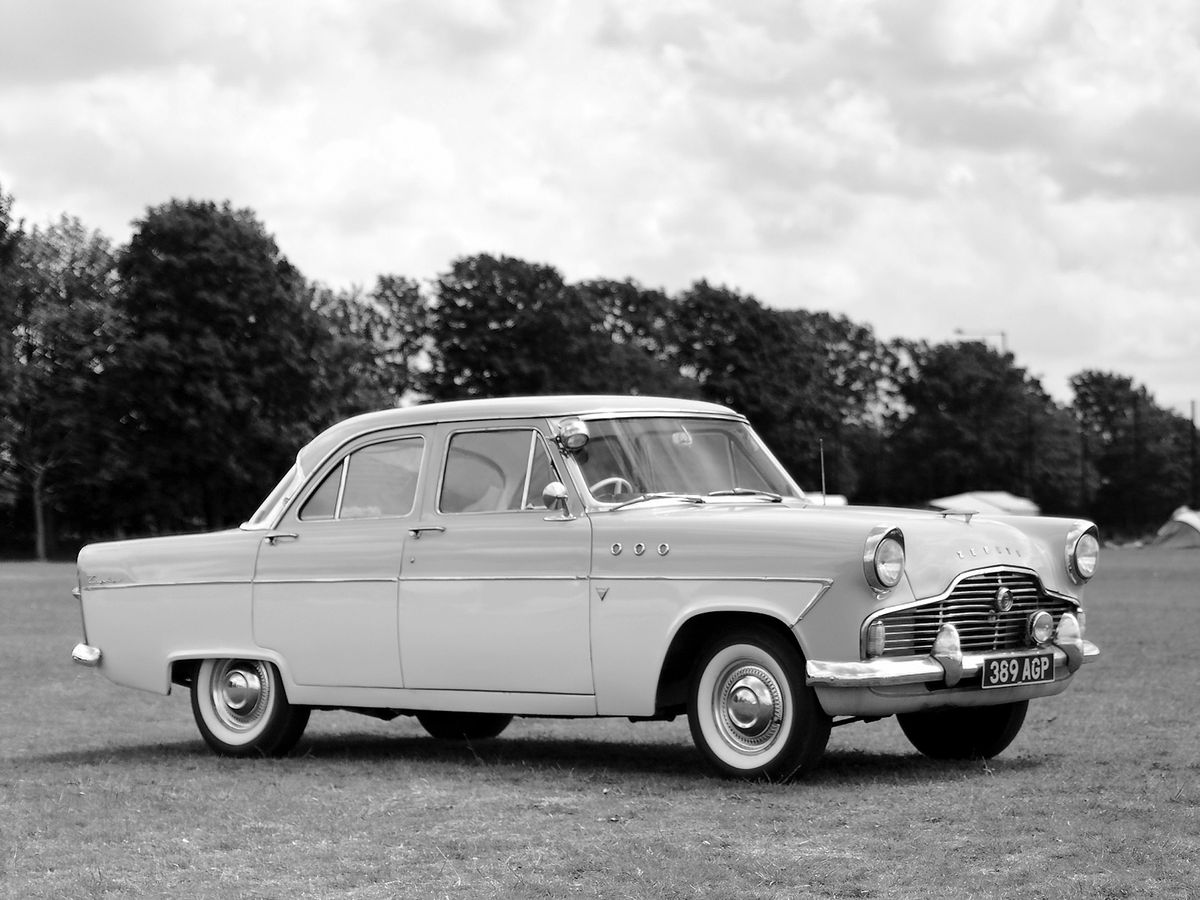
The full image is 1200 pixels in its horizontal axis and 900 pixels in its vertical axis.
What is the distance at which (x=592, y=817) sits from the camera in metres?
7.50

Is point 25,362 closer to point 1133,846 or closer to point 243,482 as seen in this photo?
point 243,482

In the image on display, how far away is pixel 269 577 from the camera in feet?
33.3

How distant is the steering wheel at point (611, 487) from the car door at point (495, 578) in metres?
0.19

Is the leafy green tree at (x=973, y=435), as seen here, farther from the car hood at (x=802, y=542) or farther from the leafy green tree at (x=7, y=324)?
the car hood at (x=802, y=542)

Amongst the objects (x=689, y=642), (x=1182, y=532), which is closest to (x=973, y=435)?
(x=1182, y=532)

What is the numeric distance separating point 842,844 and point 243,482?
57.3m

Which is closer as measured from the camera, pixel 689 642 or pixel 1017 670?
pixel 1017 670

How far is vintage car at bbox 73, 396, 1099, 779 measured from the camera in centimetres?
822

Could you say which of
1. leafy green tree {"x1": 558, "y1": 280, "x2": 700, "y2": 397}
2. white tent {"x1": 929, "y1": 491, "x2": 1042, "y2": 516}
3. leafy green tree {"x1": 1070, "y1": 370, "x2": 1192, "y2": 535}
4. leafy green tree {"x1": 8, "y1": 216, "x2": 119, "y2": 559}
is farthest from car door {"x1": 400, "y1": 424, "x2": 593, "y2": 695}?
leafy green tree {"x1": 1070, "y1": 370, "x2": 1192, "y2": 535}

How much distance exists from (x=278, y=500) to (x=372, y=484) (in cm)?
63

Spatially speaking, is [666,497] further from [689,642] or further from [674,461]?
[689,642]

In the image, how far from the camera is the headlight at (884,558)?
26.3 feet

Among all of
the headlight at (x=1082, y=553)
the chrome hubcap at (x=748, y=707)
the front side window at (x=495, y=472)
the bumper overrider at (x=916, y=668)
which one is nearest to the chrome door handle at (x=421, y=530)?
the front side window at (x=495, y=472)

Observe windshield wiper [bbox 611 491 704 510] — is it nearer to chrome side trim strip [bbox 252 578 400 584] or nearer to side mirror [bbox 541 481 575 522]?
side mirror [bbox 541 481 575 522]
